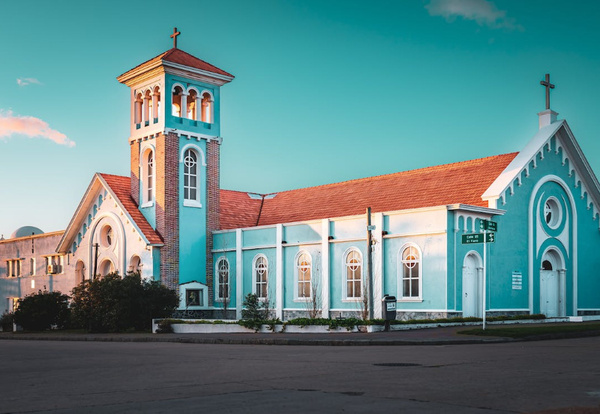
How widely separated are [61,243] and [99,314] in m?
12.5

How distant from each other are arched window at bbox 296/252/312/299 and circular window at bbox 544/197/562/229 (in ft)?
37.1

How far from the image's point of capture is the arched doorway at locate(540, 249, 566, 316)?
33.3 meters

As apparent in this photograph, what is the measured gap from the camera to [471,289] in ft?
96.8

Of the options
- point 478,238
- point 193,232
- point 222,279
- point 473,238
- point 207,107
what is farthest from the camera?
point 207,107

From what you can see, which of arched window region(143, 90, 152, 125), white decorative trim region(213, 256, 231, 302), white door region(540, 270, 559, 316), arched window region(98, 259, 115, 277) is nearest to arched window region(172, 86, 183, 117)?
arched window region(143, 90, 152, 125)

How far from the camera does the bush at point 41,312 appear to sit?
34.5 m

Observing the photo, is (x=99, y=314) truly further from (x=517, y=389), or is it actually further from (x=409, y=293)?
(x=517, y=389)

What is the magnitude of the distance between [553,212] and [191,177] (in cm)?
1802

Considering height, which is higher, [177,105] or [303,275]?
[177,105]

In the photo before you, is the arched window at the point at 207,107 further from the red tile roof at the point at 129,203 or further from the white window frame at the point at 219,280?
the white window frame at the point at 219,280

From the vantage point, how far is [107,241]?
40.0m

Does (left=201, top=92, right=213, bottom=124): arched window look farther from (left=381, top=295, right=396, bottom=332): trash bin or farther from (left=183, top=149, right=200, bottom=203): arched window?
(left=381, top=295, right=396, bottom=332): trash bin

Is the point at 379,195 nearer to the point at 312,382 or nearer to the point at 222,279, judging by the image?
the point at 222,279

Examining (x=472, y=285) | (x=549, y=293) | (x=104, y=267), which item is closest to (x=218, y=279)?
(x=104, y=267)
